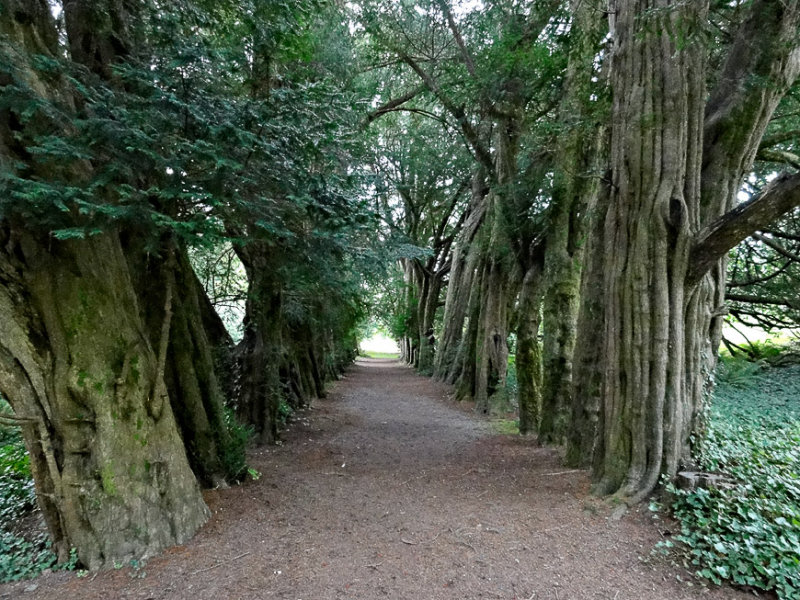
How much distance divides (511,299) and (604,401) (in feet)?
18.2

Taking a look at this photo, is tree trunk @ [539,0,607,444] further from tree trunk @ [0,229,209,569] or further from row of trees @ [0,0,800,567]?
tree trunk @ [0,229,209,569]

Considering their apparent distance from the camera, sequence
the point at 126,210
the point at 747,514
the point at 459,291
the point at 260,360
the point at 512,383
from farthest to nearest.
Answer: the point at 459,291 → the point at 512,383 → the point at 260,360 → the point at 747,514 → the point at 126,210

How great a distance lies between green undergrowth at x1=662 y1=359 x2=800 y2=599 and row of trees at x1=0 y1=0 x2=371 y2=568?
142 inches

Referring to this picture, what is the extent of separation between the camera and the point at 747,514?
3.07 metres

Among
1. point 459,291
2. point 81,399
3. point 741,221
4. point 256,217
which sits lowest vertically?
point 81,399

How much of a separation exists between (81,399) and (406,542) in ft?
9.07

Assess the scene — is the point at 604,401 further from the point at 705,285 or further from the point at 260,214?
the point at 260,214

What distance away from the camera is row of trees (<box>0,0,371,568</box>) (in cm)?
273

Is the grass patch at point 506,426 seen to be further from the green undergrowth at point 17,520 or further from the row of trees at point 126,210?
the green undergrowth at point 17,520

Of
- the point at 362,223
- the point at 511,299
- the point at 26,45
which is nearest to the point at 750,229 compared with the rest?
the point at 362,223

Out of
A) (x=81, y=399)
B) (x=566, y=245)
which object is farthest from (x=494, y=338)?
(x=81, y=399)

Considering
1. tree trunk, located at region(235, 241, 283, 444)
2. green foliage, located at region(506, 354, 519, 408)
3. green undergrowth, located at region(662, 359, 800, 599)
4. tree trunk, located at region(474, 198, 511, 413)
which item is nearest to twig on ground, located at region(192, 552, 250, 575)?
green undergrowth, located at region(662, 359, 800, 599)

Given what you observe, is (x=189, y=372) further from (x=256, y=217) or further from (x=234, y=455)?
(x=256, y=217)

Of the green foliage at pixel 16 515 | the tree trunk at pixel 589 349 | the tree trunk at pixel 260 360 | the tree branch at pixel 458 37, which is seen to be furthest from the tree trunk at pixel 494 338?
the green foliage at pixel 16 515
